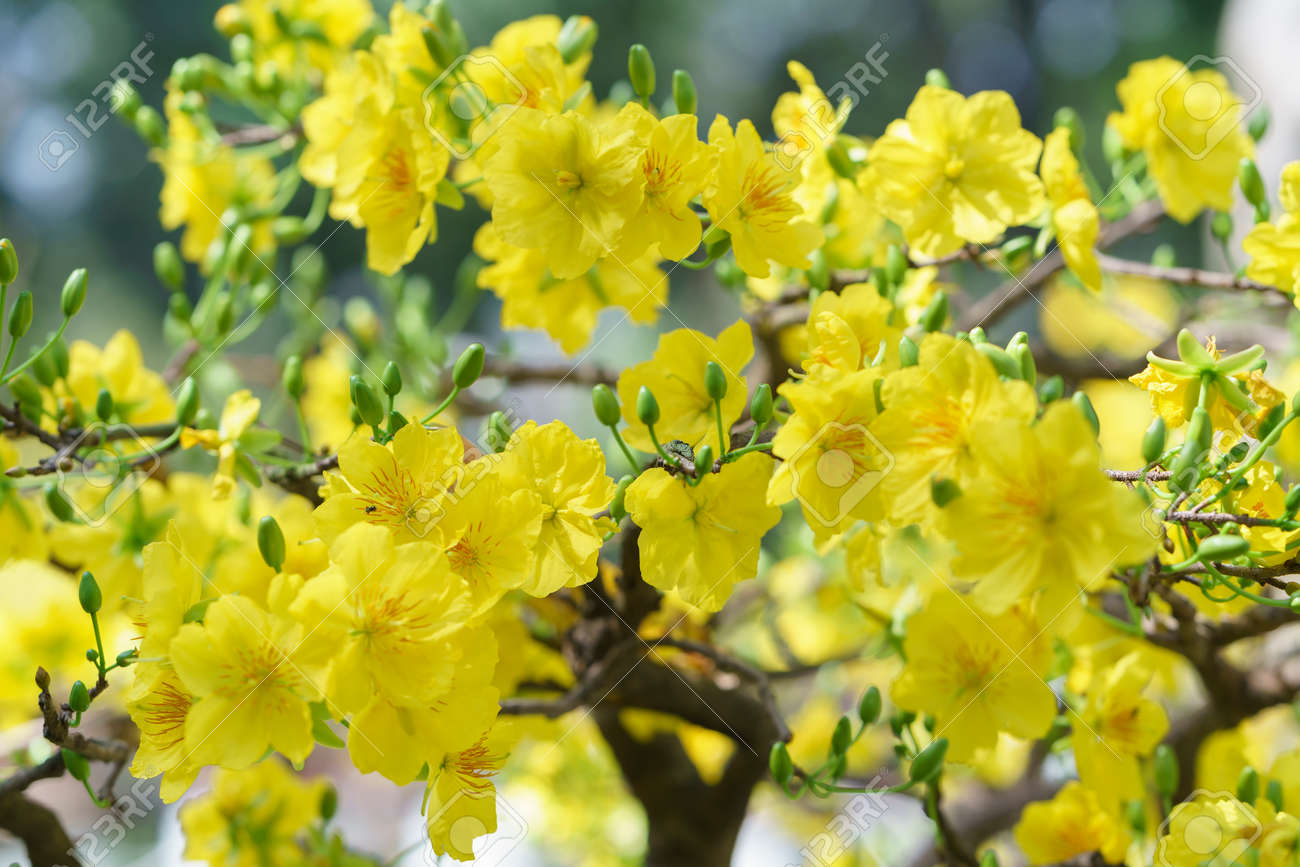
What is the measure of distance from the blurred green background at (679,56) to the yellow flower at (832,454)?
638 cm

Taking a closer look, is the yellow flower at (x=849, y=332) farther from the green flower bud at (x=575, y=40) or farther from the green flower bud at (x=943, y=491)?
the green flower bud at (x=575, y=40)

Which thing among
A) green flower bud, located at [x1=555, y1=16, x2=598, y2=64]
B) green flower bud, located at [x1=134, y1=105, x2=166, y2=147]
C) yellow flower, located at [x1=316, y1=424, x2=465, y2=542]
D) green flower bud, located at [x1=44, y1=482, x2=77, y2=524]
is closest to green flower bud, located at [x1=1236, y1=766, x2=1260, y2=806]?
yellow flower, located at [x1=316, y1=424, x2=465, y2=542]

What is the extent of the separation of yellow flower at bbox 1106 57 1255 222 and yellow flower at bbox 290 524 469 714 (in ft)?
2.34

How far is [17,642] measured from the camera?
1038mm

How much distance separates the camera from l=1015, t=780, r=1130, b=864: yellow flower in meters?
0.74

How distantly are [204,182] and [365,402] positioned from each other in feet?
2.15

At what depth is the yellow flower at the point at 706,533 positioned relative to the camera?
527 millimetres

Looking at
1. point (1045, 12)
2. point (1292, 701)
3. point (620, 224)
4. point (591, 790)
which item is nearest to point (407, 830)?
point (591, 790)

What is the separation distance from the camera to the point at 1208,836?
586mm

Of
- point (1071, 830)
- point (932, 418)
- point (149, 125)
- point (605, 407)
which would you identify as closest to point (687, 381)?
point (605, 407)

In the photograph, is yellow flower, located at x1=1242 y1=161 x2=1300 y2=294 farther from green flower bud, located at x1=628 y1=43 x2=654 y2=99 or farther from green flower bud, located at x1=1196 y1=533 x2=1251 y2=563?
green flower bud, located at x1=628 y1=43 x2=654 y2=99

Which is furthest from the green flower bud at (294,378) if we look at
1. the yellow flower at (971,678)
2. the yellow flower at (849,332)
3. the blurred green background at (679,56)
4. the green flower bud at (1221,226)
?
the blurred green background at (679,56)

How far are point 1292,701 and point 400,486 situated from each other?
881 mm

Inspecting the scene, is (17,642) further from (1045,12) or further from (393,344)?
(1045,12)
